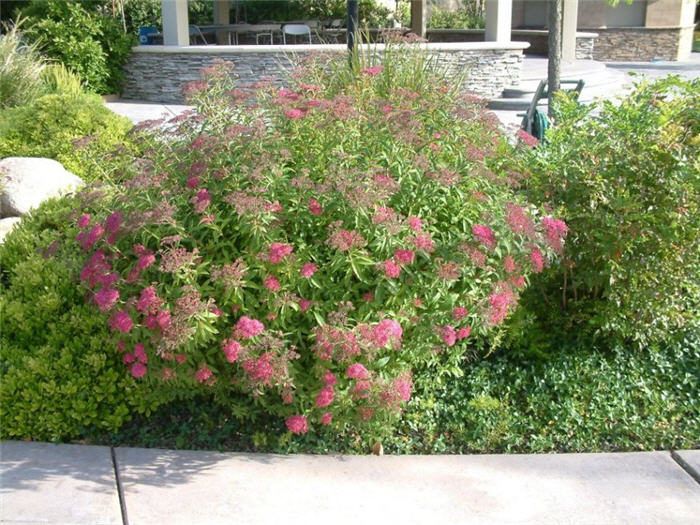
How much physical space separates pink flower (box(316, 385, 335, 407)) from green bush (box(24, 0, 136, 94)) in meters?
11.8

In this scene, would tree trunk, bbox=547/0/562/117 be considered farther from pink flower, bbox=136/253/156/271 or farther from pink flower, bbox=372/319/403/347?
pink flower, bbox=136/253/156/271

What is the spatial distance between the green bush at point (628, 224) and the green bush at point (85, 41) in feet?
37.0

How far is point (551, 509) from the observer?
338 cm

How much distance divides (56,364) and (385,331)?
170 centimetres

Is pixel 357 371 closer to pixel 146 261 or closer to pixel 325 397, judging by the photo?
pixel 325 397

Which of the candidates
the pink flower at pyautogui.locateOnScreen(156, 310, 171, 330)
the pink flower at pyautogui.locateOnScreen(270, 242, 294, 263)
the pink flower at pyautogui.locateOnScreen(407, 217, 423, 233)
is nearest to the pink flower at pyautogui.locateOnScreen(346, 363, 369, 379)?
the pink flower at pyautogui.locateOnScreen(270, 242, 294, 263)

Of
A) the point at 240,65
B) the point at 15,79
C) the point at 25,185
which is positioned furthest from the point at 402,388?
the point at 240,65

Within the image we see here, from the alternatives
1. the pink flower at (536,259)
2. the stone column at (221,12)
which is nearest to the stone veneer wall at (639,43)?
the stone column at (221,12)

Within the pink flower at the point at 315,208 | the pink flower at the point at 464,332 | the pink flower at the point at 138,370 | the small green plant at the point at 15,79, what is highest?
the small green plant at the point at 15,79

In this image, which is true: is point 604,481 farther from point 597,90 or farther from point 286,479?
point 597,90

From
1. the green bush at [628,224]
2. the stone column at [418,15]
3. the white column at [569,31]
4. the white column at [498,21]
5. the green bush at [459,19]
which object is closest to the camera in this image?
the green bush at [628,224]

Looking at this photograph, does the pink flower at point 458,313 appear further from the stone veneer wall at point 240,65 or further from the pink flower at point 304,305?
the stone veneer wall at point 240,65

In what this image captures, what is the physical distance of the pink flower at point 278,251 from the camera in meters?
3.39

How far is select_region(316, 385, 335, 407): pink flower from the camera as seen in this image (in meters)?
3.40
